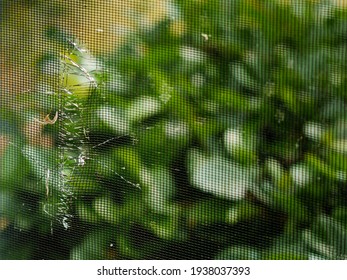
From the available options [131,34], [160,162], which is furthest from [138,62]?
[160,162]

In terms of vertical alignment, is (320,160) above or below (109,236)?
above

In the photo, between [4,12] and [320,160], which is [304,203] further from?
[4,12]

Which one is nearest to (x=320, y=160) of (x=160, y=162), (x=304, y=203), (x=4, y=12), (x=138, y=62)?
(x=304, y=203)

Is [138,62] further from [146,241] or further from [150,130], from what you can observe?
[146,241]
